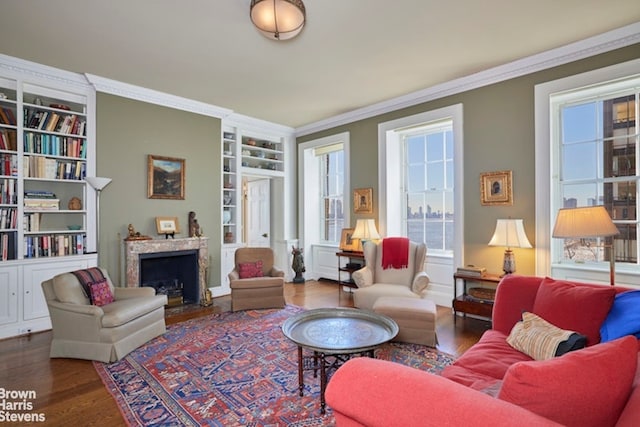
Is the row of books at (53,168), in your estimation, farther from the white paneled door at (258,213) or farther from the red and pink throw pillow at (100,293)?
the white paneled door at (258,213)

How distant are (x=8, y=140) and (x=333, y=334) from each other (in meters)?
4.19

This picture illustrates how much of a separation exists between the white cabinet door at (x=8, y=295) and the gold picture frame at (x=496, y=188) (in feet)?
18.1

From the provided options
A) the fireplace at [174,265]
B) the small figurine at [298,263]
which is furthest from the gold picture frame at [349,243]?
the fireplace at [174,265]

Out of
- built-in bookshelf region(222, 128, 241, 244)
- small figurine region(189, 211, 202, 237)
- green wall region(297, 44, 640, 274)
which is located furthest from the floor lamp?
green wall region(297, 44, 640, 274)

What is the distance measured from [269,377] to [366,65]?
3.42 m

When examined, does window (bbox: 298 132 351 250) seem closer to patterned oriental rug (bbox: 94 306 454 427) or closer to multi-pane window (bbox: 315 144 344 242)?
multi-pane window (bbox: 315 144 344 242)

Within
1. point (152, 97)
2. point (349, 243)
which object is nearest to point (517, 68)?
point (349, 243)

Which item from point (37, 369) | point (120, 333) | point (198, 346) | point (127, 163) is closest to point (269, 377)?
point (198, 346)

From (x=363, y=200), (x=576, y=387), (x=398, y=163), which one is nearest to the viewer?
(x=576, y=387)

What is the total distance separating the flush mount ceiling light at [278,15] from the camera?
2.37m

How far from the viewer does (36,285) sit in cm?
365

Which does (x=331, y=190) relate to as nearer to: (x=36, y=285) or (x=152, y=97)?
(x=152, y=97)

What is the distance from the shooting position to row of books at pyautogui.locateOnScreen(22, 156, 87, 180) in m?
3.70

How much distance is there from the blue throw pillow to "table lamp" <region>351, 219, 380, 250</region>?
3.25 metres
